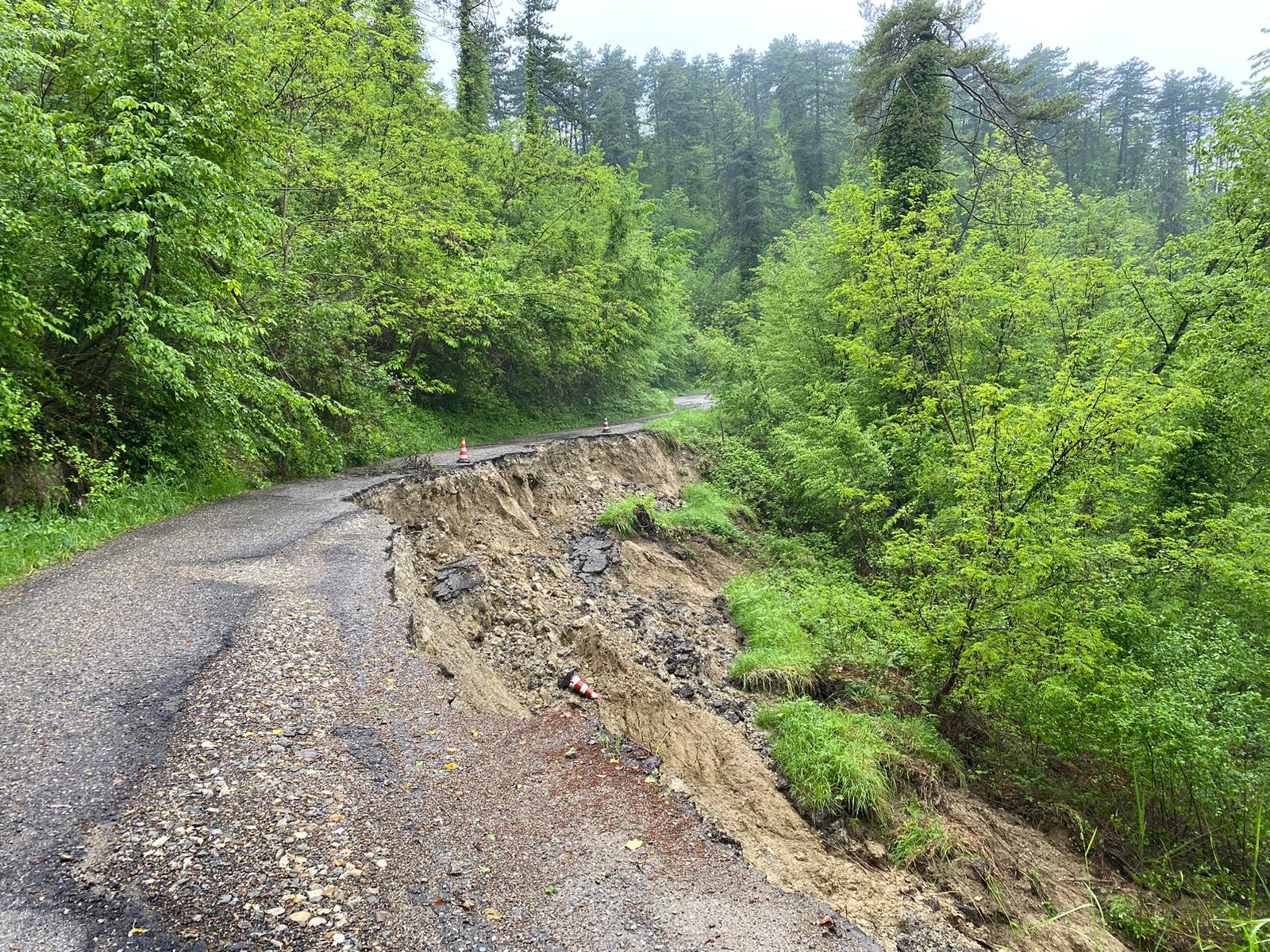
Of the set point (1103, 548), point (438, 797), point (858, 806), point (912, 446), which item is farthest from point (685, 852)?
point (912, 446)

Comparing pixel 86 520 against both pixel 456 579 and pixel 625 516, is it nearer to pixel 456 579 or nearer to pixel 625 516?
pixel 456 579

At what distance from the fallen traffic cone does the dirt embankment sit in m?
0.10

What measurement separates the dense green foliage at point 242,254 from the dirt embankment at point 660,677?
9.76 ft

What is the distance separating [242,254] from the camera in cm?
816

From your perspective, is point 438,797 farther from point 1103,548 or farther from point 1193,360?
point 1193,360

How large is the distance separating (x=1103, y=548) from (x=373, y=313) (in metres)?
12.7

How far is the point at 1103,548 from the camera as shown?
6137 millimetres

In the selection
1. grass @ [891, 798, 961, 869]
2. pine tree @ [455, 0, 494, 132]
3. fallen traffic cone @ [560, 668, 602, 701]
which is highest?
pine tree @ [455, 0, 494, 132]

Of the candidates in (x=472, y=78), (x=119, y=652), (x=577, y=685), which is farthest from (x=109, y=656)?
(x=472, y=78)

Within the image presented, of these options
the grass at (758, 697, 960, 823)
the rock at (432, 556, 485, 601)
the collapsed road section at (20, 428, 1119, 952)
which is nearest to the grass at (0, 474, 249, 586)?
the collapsed road section at (20, 428, 1119, 952)

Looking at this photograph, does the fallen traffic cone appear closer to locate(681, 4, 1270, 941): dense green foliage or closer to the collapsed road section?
the collapsed road section

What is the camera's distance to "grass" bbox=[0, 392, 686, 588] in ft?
18.9

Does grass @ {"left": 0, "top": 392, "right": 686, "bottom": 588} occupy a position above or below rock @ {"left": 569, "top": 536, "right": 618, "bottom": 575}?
above

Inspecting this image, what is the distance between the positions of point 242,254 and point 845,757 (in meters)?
9.53
